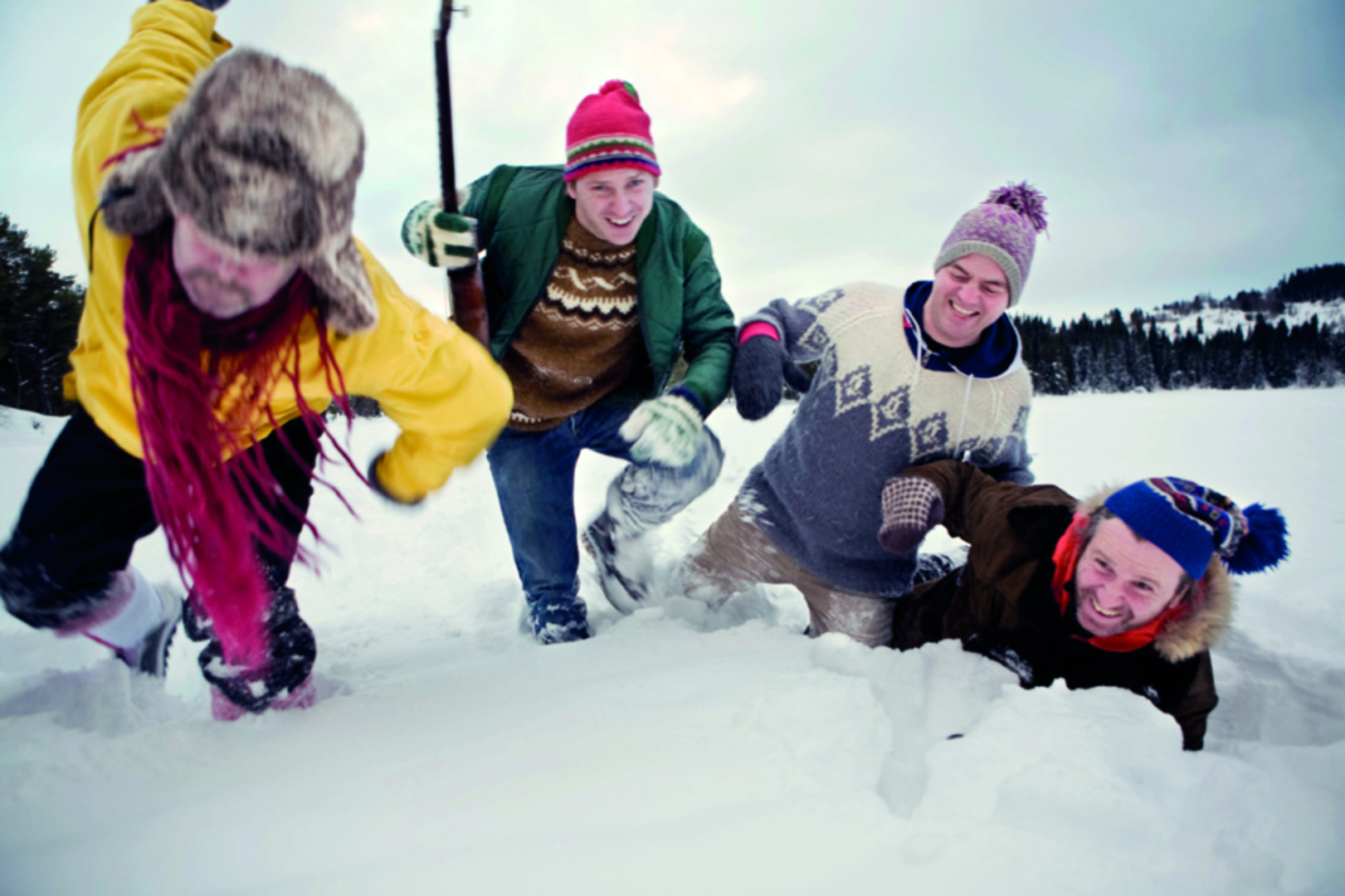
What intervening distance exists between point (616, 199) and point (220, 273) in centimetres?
113

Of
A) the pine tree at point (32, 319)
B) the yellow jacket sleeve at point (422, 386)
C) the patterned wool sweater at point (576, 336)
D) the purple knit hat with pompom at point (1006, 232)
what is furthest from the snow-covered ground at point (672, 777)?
the pine tree at point (32, 319)

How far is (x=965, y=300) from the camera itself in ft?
6.10

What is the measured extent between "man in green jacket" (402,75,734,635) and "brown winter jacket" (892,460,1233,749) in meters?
0.81

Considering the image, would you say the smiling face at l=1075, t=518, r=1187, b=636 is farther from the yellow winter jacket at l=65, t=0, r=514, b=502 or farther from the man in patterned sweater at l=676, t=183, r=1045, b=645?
the yellow winter jacket at l=65, t=0, r=514, b=502

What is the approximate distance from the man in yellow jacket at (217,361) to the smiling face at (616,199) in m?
0.72

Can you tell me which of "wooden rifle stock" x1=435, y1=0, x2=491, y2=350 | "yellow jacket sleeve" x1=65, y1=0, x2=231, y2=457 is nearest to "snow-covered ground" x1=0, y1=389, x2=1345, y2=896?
"yellow jacket sleeve" x1=65, y1=0, x2=231, y2=457

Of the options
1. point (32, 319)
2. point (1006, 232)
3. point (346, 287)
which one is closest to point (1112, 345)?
point (1006, 232)

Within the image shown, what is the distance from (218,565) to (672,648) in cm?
111

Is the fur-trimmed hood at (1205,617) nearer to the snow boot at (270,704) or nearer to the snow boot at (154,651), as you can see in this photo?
the snow boot at (270,704)

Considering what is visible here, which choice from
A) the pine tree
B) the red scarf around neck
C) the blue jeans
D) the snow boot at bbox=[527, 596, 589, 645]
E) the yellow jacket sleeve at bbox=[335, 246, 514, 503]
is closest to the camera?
the yellow jacket sleeve at bbox=[335, 246, 514, 503]

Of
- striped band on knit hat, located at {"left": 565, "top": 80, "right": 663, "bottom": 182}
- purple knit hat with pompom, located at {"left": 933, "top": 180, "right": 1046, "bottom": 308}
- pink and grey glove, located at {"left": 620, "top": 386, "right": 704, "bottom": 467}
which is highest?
striped band on knit hat, located at {"left": 565, "top": 80, "right": 663, "bottom": 182}

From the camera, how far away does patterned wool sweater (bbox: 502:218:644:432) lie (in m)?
2.04

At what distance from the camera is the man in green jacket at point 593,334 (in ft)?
6.03

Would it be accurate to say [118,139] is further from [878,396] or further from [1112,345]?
[1112,345]
